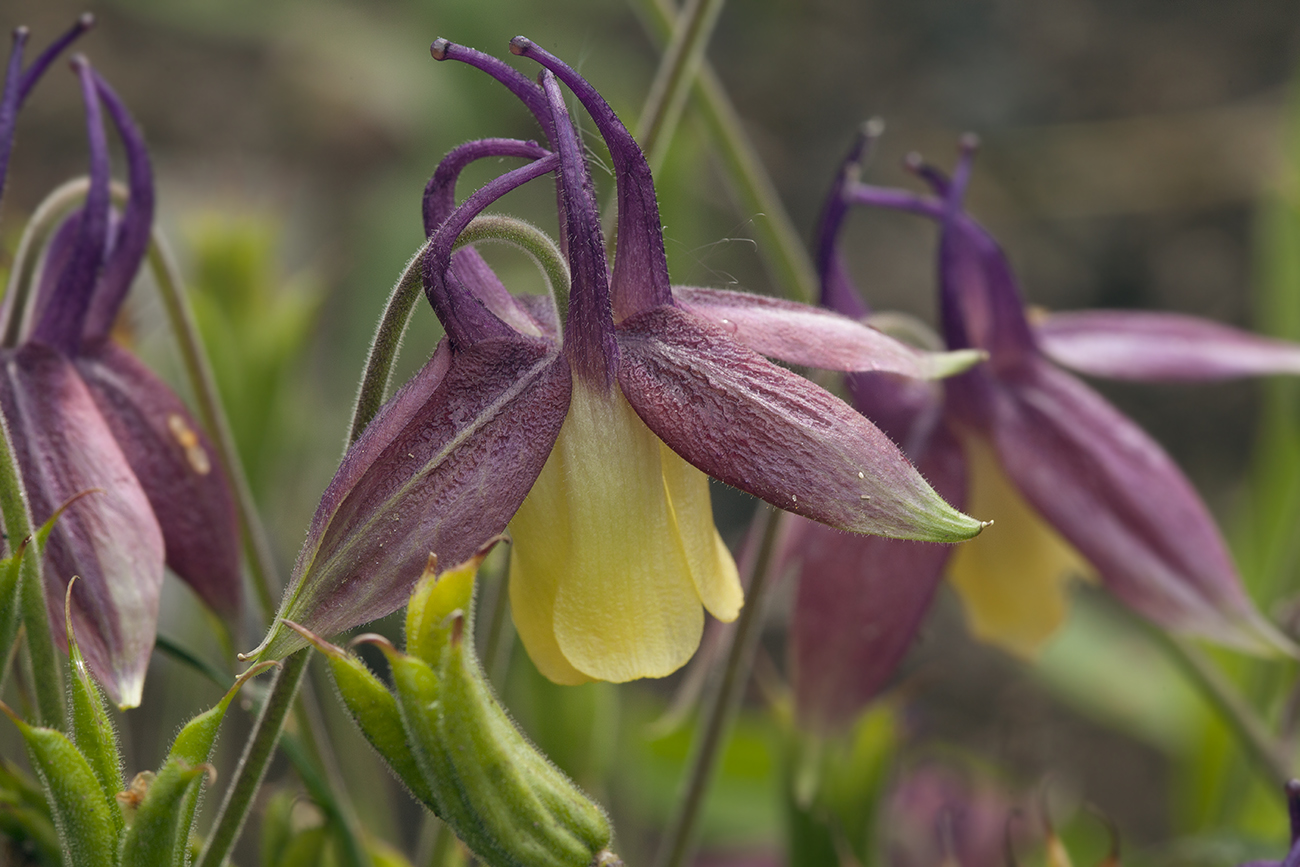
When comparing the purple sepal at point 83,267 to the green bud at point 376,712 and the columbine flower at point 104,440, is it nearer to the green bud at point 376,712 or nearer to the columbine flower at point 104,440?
the columbine flower at point 104,440

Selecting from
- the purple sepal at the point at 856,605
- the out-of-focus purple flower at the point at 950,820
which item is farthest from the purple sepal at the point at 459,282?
the out-of-focus purple flower at the point at 950,820

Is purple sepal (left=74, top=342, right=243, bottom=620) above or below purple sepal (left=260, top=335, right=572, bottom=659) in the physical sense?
below

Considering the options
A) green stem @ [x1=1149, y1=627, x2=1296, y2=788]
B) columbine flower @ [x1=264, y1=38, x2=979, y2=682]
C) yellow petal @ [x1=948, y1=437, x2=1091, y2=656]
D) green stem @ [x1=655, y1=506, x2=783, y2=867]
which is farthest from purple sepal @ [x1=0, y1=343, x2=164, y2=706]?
green stem @ [x1=1149, y1=627, x2=1296, y2=788]

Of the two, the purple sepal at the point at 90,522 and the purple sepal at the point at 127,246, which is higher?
the purple sepal at the point at 127,246

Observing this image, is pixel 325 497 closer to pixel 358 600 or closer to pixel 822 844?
pixel 358 600

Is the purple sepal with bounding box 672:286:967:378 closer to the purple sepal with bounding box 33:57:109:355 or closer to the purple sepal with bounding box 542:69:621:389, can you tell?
the purple sepal with bounding box 542:69:621:389

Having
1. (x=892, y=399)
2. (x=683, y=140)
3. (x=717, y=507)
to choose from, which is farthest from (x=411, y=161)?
(x=892, y=399)
